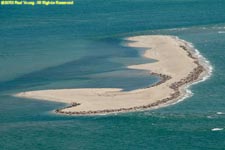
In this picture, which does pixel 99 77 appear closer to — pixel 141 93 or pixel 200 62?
pixel 141 93

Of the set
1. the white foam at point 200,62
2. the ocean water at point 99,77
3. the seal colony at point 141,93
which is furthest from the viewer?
the white foam at point 200,62

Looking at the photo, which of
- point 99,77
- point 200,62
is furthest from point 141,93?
point 200,62

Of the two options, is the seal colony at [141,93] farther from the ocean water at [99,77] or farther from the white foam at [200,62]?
the ocean water at [99,77]

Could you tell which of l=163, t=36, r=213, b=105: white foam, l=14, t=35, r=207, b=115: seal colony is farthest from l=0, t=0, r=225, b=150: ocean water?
l=14, t=35, r=207, b=115: seal colony

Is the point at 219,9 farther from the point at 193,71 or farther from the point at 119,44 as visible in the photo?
the point at 193,71

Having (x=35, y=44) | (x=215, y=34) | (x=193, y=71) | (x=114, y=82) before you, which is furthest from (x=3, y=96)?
(x=215, y=34)

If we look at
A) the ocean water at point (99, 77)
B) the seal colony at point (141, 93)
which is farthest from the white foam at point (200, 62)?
the ocean water at point (99, 77)

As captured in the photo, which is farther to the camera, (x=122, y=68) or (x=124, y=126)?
(x=122, y=68)
